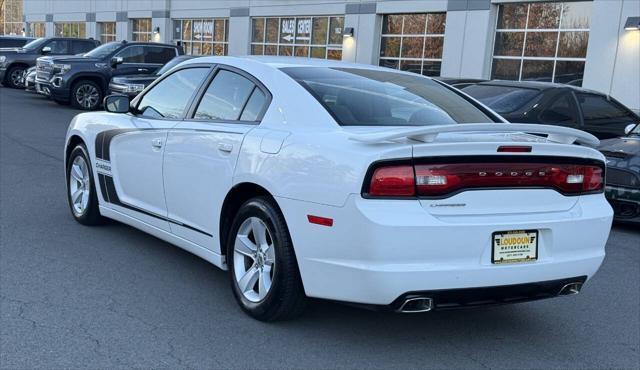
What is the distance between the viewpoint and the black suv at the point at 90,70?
1781cm

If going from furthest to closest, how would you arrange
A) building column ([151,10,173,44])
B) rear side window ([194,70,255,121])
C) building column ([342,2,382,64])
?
building column ([151,10,173,44])
building column ([342,2,382,64])
rear side window ([194,70,255,121])

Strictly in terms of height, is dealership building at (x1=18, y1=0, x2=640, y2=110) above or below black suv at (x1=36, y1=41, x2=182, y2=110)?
above

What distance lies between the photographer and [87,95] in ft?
60.1

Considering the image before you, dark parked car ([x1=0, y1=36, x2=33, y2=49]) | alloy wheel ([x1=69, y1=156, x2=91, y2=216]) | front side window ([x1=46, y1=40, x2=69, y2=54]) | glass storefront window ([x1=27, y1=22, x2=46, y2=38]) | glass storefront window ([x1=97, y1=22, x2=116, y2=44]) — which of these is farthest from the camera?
glass storefront window ([x1=27, y1=22, x2=46, y2=38])

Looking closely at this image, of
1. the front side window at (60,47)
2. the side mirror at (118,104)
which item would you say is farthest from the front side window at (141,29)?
the side mirror at (118,104)

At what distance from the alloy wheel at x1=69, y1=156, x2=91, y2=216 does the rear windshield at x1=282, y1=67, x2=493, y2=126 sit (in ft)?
8.69

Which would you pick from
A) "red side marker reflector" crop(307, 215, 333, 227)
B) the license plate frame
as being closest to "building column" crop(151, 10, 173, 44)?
"red side marker reflector" crop(307, 215, 333, 227)

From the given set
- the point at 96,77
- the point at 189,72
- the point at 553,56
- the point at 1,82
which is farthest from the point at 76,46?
the point at 189,72

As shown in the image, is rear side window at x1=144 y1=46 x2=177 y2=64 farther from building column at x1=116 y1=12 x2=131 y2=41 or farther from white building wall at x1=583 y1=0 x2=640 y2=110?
building column at x1=116 y1=12 x2=131 y2=41

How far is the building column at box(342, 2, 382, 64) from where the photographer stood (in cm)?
2267

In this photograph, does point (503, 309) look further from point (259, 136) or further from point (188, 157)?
point (188, 157)

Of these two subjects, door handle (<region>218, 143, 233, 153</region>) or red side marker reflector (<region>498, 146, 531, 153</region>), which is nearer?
red side marker reflector (<region>498, 146, 531, 153</region>)

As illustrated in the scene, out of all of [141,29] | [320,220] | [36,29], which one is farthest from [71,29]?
[320,220]

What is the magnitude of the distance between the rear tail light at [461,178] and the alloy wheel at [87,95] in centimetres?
1643
